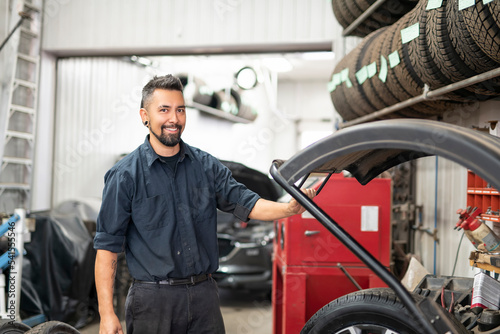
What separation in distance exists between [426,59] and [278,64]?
10739 mm

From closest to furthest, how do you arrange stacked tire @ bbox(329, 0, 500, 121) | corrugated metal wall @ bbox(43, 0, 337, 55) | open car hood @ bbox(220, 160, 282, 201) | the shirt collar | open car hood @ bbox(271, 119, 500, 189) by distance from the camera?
open car hood @ bbox(271, 119, 500, 189)
stacked tire @ bbox(329, 0, 500, 121)
the shirt collar
open car hood @ bbox(220, 160, 282, 201)
corrugated metal wall @ bbox(43, 0, 337, 55)

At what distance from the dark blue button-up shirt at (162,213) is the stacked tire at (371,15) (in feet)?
7.00

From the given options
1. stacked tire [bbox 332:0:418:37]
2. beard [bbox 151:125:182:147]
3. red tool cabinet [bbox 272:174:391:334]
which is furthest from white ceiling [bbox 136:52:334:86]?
beard [bbox 151:125:182:147]

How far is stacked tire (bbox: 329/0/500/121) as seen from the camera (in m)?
2.26

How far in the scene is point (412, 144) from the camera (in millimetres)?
1276

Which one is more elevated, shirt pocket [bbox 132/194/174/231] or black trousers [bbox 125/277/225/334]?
shirt pocket [bbox 132/194/174/231]

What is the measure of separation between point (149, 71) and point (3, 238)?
590 cm

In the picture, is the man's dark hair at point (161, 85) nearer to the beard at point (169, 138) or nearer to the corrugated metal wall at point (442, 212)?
the beard at point (169, 138)

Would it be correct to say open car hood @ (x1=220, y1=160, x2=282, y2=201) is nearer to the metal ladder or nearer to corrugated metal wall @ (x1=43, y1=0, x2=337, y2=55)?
corrugated metal wall @ (x1=43, y1=0, x2=337, y2=55)

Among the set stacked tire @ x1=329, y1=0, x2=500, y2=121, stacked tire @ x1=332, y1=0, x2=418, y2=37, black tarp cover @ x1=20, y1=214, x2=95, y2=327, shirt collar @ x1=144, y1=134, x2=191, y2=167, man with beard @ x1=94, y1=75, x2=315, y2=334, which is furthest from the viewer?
black tarp cover @ x1=20, y1=214, x2=95, y2=327

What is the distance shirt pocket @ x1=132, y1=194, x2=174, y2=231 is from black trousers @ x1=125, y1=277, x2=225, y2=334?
29 centimetres

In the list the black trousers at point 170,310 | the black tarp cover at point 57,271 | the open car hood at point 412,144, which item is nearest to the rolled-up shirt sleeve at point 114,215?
the black trousers at point 170,310

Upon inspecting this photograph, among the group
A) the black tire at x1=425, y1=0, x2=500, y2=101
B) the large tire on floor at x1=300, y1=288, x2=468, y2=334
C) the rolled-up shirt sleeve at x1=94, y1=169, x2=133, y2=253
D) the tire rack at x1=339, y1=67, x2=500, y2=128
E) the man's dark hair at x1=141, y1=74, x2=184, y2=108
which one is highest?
the black tire at x1=425, y1=0, x2=500, y2=101

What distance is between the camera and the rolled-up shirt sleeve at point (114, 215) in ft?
7.65
